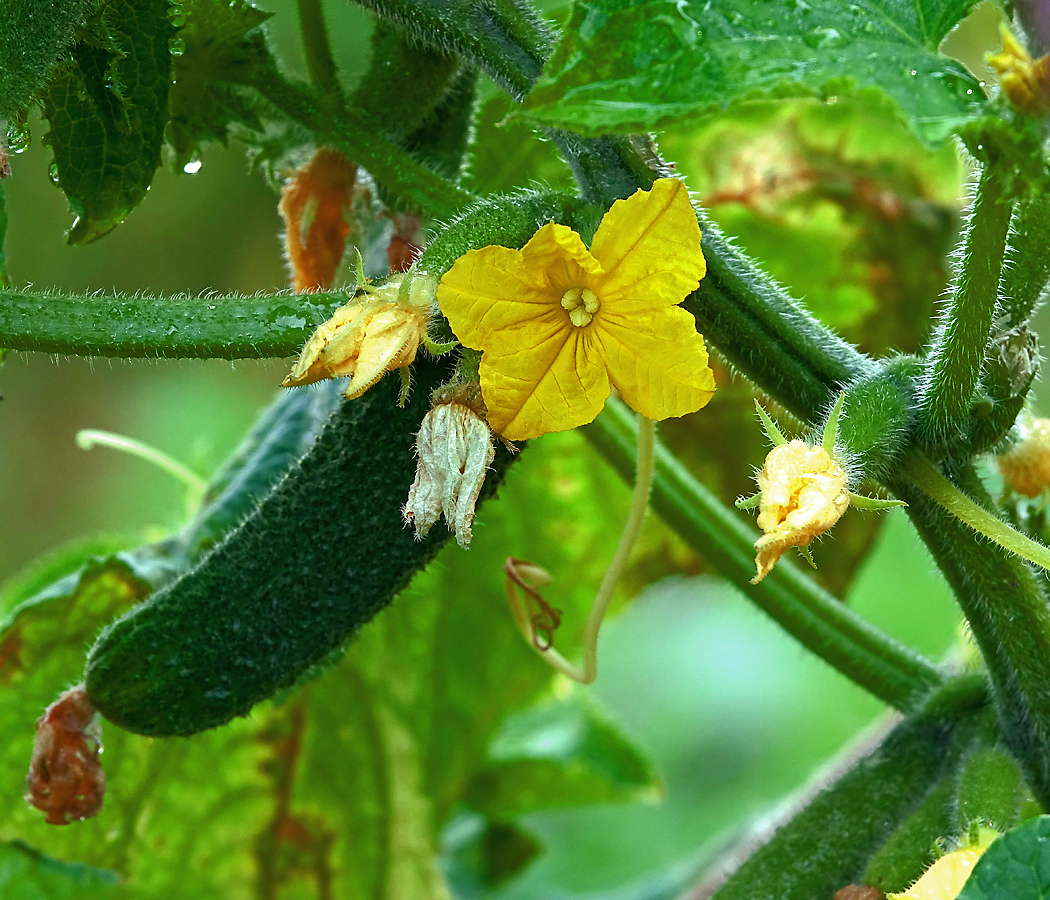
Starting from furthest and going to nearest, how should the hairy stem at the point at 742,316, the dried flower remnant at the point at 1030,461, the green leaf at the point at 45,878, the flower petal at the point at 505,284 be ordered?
1. the green leaf at the point at 45,878
2. the dried flower remnant at the point at 1030,461
3. the hairy stem at the point at 742,316
4. the flower petal at the point at 505,284

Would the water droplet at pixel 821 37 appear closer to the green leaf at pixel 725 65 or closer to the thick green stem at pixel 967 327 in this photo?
the green leaf at pixel 725 65

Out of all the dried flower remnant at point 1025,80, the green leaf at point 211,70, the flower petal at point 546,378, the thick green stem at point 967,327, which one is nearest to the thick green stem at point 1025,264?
the thick green stem at point 967,327


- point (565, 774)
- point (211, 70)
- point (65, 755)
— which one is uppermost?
point (211, 70)

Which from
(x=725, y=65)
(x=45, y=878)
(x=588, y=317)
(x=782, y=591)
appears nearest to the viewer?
(x=725, y=65)

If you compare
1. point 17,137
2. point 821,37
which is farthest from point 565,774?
point 821,37

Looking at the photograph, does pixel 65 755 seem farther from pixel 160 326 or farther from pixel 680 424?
pixel 680 424

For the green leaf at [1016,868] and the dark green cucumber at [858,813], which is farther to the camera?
the dark green cucumber at [858,813]

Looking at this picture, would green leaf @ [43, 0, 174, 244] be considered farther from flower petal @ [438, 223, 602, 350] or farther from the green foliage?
flower petal @ [438, 223, 602, 350]
